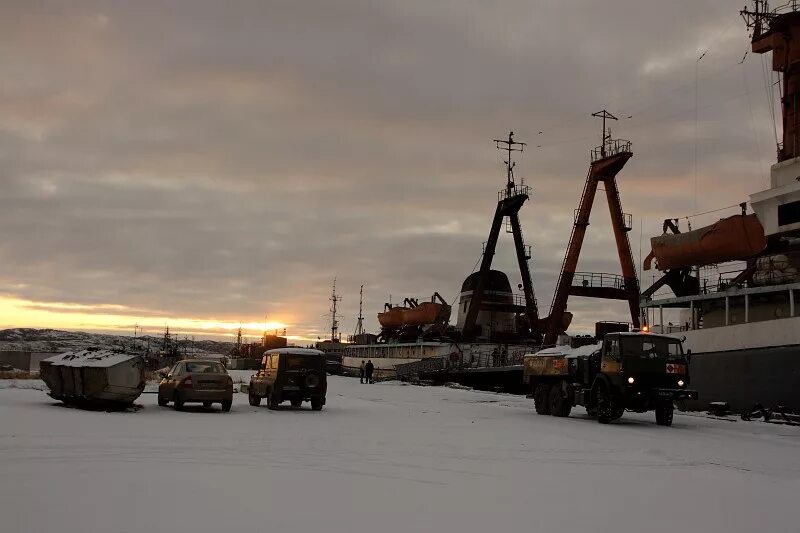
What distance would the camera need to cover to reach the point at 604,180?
162ft

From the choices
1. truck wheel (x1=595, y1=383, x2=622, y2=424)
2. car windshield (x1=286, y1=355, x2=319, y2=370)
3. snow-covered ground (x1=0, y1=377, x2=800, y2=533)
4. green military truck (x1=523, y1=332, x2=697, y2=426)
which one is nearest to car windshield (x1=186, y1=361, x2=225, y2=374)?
car windshield (x1=286, y1=355, x2=319, y2=370)

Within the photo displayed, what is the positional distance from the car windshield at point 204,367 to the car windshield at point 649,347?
37.9 ft

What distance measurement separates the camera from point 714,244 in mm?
26625

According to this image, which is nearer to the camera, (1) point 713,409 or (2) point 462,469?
(2) point 462,469

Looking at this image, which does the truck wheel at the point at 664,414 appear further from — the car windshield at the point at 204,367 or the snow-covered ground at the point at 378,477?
the car windshield at the point at 204,367

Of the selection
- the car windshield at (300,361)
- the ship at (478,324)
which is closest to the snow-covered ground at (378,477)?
the car windshield at (300,361)

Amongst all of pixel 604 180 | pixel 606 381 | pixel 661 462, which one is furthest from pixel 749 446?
pixel 604 180

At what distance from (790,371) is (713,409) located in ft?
9.78

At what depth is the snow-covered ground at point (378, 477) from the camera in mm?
7094

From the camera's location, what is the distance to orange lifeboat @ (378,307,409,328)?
70.6 m

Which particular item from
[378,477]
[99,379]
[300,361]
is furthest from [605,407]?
[99,379]

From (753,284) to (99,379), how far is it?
21.2 metres

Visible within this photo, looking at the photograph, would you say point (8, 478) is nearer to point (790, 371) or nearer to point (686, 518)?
point (686, 518)

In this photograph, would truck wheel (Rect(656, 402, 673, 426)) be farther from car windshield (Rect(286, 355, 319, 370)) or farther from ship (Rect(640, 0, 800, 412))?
car windshield (Rect(286, 355, 319, 370))
